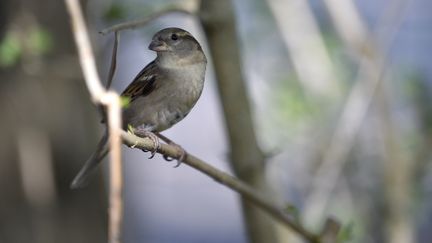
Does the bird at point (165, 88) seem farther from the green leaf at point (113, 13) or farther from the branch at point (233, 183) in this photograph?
the green leaf at point (113, 13)

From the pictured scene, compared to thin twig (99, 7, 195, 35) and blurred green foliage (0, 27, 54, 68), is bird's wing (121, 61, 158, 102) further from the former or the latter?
blurred green foliage (0, 27, 54, 68)

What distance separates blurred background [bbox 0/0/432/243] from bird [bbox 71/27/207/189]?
32 centimetres

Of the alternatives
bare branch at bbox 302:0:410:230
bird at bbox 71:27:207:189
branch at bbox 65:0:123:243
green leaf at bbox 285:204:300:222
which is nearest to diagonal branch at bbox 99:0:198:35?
bird at bbox 71:27:207:189

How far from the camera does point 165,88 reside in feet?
11.7

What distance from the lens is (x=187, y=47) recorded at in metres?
3.44

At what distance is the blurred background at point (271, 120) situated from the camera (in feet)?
15.4

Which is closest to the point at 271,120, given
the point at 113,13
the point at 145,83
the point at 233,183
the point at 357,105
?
the point at 357,105

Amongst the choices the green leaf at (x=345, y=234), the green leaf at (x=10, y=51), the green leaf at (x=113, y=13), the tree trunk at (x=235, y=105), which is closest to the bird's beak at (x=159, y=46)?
the tree trunk at (x=235, y=105)

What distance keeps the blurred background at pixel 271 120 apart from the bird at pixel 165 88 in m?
0.32

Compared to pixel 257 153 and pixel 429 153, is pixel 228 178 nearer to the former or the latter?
pixel 257 153

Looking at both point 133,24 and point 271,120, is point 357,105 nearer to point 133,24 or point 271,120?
point 271,120

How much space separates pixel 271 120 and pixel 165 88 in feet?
10.6

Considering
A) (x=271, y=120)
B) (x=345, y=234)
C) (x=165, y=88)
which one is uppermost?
(x=165, y=88)

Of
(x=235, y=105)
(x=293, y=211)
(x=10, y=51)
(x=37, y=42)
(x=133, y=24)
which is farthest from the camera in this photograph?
(x=37, y=42)
